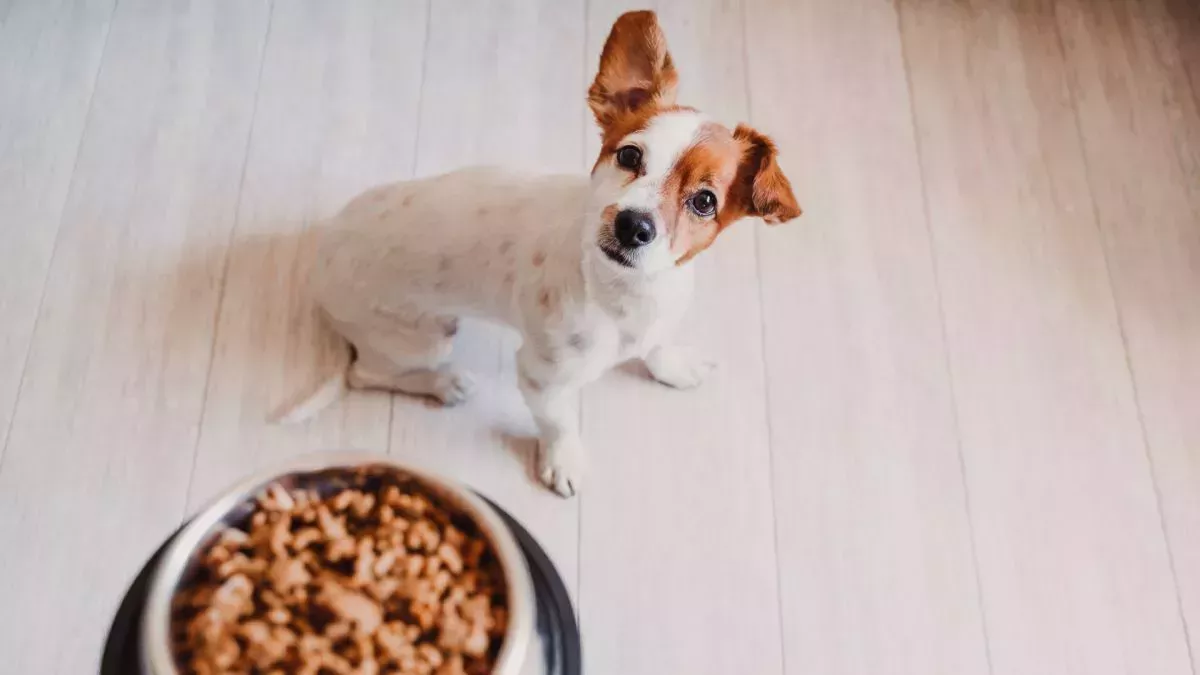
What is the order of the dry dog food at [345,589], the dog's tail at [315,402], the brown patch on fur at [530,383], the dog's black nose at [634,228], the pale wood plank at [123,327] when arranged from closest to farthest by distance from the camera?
the dry dog food at [345,589] < the dog's black nose at [634,228] < the brown patch on fur at [530,383] < the pale wood plank at [123,327] < the dog's tail at [315,402]

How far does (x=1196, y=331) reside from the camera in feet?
5.85

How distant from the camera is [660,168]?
1074mm

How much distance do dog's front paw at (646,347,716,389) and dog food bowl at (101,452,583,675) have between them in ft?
2.79

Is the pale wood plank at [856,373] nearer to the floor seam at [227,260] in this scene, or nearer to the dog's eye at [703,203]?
the dog's eye at [703,203]

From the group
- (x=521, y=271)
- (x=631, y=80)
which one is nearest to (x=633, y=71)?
(x=631, y=80)

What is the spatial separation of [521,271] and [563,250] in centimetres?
8

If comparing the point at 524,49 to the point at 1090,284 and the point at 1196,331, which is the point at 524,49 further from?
the point at 1196,331

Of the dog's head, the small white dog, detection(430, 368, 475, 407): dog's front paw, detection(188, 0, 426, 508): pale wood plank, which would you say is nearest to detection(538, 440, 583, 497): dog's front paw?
the small white dog

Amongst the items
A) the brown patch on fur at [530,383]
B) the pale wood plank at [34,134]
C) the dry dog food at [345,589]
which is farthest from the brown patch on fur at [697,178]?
the pale wood plank at [34,134]

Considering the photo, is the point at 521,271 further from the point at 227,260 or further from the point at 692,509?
the point at 227,260

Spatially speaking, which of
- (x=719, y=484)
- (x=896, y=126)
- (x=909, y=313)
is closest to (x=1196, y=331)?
(x=909, y=313)

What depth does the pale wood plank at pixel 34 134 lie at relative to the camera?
5.53ft

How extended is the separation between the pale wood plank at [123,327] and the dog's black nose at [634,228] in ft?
2.91

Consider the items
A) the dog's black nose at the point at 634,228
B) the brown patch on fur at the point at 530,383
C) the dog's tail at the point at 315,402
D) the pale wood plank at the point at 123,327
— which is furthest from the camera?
the dog's tail at the point at 315,402
